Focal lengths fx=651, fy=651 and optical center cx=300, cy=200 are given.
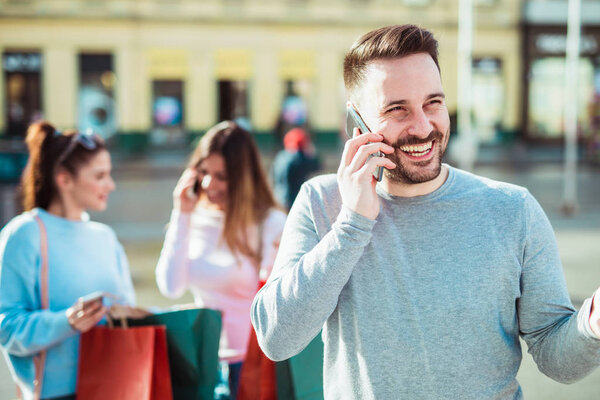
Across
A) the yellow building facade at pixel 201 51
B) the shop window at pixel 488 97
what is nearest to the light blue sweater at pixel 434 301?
the yellow building facade at pixel 201 51

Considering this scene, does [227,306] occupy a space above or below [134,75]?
below

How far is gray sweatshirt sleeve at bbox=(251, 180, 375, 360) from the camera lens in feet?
5.41

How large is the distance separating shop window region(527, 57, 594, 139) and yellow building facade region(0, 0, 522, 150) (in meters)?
2.20

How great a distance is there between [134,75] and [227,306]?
969 inches

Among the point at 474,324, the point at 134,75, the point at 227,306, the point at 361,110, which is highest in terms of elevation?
the point at 134,75

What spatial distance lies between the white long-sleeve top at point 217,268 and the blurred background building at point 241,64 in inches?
934

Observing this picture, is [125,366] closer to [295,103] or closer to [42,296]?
[42,296]

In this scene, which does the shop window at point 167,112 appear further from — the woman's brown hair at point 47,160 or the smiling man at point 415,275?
the smiling man at point 415,275

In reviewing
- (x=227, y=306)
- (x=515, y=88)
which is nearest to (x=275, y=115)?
(x=515, y=88)

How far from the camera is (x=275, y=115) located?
27453 millimetres

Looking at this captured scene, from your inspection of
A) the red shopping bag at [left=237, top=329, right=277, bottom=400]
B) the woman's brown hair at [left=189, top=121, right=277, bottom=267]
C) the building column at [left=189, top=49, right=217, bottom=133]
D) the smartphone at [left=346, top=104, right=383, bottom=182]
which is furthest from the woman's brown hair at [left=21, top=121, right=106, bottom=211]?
the building column at [left=189, top=49, right=217, bottom=133]

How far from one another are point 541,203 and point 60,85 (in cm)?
1933

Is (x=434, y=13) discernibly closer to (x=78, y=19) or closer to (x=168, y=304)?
(x=78, y=19)

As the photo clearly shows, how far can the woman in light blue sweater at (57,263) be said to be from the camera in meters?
2.50
